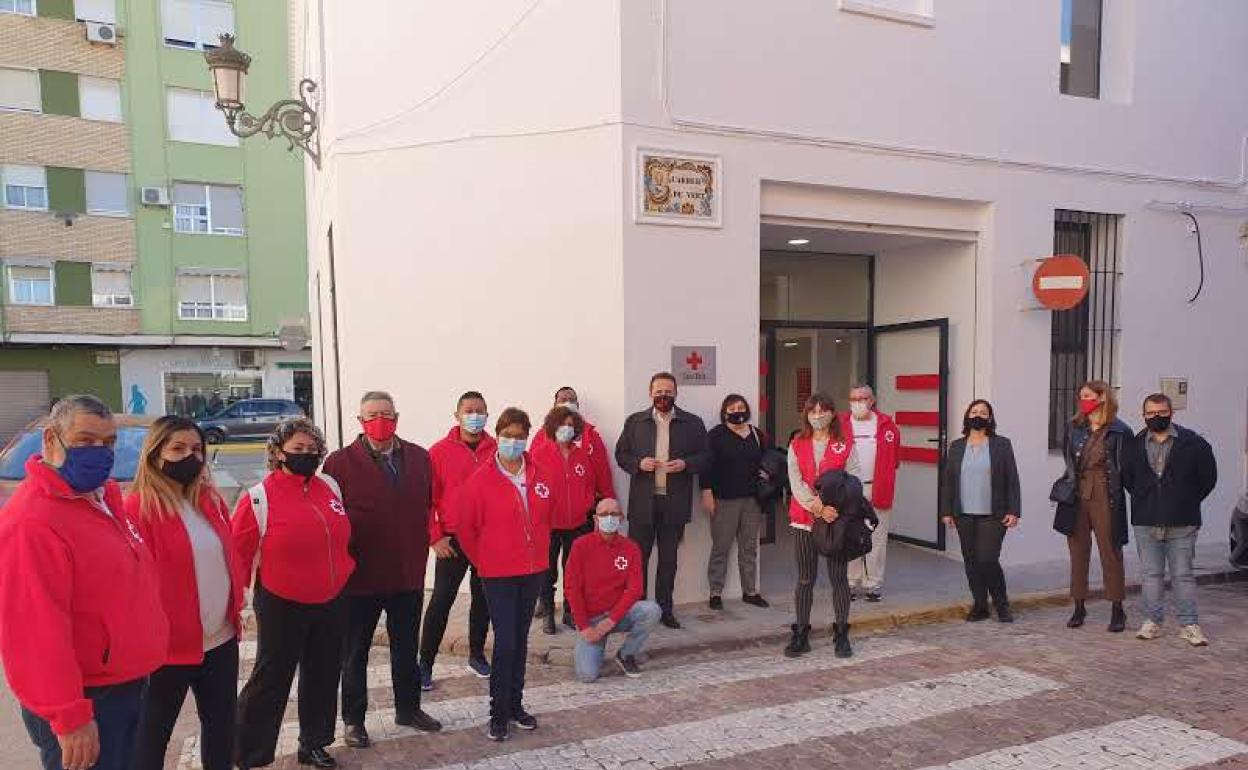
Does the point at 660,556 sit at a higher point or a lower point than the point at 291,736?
higher

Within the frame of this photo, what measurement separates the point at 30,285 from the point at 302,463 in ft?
88.5

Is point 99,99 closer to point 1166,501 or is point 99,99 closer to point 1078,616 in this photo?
point 1078,616

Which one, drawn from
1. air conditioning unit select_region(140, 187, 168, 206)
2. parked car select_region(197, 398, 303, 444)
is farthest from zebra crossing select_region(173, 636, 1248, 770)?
air conditioning unit select_region(140, 187, 168, 206)

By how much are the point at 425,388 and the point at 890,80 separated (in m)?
5.27

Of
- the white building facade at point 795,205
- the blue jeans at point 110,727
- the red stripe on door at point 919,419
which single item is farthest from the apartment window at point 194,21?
the blue jeans at point 110,727

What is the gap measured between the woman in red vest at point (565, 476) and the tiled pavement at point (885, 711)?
0.73 m

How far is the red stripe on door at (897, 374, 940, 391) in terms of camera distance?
28.4 ft

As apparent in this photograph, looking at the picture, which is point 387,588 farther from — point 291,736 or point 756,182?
point 756,182

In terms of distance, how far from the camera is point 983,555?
6.46 meters

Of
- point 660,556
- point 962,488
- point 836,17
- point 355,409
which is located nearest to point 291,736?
point 660,556

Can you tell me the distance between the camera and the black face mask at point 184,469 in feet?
10.3

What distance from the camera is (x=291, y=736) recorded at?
14.3 ft

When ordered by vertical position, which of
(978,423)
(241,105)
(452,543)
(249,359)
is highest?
(241,105)

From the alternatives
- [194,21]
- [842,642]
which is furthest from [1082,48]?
[194,21]
